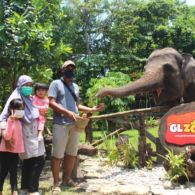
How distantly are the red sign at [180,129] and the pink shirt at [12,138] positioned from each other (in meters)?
2.47

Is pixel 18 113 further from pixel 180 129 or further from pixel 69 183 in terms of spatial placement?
pixel 180 129

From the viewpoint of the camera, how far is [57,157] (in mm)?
5820

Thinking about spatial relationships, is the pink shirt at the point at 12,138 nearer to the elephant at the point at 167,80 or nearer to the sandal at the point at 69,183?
the sandal at the point at 69,183

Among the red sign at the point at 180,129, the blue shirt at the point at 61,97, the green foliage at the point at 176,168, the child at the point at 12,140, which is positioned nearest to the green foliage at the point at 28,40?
the blue shirt at the point at 61,97

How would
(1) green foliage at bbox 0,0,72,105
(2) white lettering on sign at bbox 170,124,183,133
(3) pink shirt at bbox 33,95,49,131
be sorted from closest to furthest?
(3) pink shirt at bbox 33,95,49,131 → (2) white lettering on sign at bbox 170,124,183,133 → (1) green foliage at bbox 0,0,72,105

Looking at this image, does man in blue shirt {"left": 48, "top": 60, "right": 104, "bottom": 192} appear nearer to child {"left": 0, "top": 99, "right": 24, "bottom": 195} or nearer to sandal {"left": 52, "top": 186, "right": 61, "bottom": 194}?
sandal {"left": 52, "top": 186, "right": 61, "bottom": 194}

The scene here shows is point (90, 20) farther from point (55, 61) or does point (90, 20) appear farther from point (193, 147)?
point (193, 147)


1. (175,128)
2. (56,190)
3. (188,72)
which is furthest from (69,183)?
(188,72)

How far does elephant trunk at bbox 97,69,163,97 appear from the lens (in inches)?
262

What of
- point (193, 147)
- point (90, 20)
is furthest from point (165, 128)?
point (90, 20)

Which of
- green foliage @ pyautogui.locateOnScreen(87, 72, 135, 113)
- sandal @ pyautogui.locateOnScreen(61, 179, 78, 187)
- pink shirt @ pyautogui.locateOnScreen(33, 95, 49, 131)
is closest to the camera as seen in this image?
pink shirt @ pyautogui.locateOnScreen(33, 95, 49, 131)

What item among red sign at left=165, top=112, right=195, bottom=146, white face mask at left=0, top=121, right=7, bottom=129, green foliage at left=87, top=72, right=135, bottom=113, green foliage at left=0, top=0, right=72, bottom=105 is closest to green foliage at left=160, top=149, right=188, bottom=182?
red sign at left=165, top=112, right=195, bottom=146

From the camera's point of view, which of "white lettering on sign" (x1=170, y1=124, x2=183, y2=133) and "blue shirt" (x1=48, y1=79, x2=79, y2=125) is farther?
"white lettering on sign" (x1=170, y1=124, x2=183, y2=133)

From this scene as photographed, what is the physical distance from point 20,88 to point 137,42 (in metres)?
16.8
